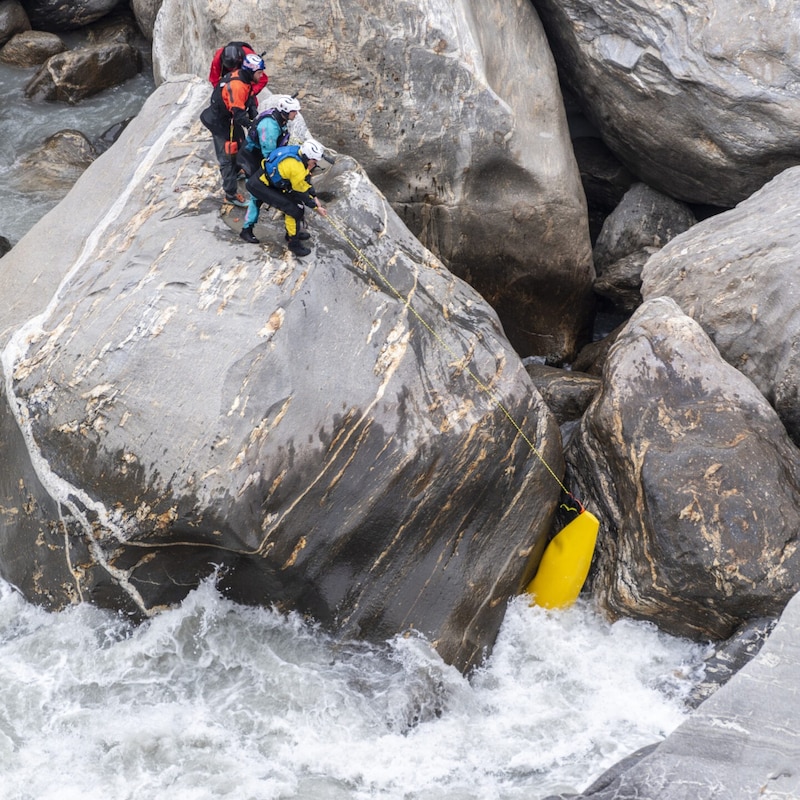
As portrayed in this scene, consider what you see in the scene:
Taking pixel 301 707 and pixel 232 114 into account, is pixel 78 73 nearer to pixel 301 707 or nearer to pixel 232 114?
pixel 232 114

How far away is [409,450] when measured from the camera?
6668mm

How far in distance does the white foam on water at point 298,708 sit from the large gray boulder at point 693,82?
4939mm

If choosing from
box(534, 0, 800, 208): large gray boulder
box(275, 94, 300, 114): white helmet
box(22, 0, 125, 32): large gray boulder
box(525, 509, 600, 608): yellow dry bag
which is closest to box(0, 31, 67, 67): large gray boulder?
box(22, 0, 125, 32): large gray boulder

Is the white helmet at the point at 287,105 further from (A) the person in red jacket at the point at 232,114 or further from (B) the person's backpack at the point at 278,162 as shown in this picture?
(A) the person in red jacket at the point at 232,114

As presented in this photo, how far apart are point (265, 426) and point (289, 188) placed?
5.48ft

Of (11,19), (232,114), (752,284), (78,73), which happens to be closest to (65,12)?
(11,19)

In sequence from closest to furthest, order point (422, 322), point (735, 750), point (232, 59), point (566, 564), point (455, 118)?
point (735, 750)
point (422, 322)
point (232, 59)
point (566, 564)
point (455, 118)

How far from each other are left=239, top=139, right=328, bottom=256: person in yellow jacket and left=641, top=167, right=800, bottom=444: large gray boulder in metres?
3.29

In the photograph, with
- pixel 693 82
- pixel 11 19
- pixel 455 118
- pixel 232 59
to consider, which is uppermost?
pixel 693 82

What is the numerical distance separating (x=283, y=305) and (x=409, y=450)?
1288mm

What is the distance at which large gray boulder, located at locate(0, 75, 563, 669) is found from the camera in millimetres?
6324

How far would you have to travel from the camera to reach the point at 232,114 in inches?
284

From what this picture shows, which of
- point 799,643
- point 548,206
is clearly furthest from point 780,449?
point 548,206

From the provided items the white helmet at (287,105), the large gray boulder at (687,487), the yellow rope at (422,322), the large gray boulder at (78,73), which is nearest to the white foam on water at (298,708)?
the large gray boulder at (687,487)
